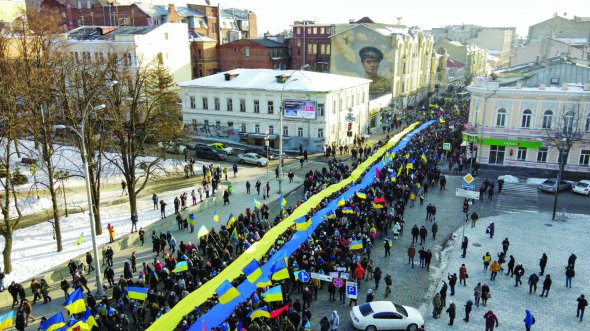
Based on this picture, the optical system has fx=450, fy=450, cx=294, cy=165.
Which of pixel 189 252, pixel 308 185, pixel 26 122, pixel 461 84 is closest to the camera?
pixel 189 252

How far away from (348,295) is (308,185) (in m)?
15.4

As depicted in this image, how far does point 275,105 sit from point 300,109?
9.51ft

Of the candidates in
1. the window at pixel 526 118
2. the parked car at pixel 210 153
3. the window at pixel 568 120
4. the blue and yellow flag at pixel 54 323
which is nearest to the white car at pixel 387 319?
the blue and yellow flag at pixel 54 323

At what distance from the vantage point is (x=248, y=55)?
240 ft

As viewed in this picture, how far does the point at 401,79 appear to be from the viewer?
68000 mm

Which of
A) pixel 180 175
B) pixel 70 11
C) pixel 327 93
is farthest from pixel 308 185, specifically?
pixel 70 11

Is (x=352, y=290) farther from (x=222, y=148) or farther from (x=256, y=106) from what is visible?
(x=256, y=106)

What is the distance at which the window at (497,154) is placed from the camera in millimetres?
41219

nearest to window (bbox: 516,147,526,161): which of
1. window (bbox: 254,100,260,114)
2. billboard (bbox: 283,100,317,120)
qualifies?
billboard (bbox: 283,100,317,120)

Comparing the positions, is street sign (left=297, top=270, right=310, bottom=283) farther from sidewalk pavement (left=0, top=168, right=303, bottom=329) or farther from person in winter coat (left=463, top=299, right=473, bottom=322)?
sidewalk pavement (left=0, top=168, right=303, bottom=329)

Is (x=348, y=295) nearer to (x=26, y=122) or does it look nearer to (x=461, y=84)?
(x=26, y=122)

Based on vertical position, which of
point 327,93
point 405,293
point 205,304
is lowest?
point 405,293

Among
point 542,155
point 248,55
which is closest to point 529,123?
point 542,155

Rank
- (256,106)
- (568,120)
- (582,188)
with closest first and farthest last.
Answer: (582,188)
(568,120)
(256,106)
